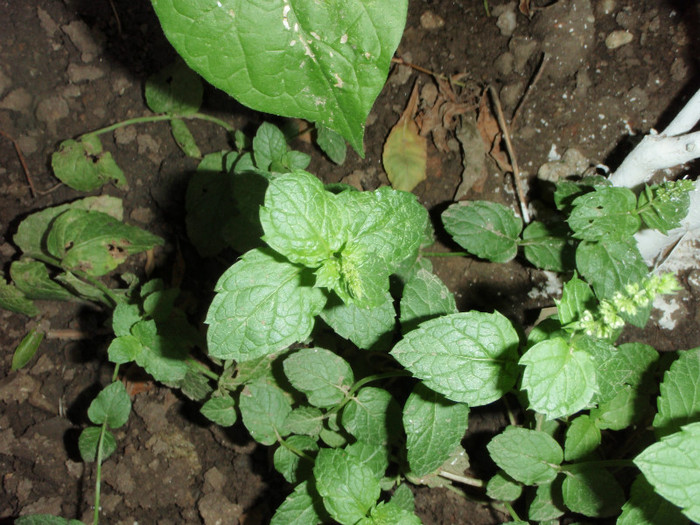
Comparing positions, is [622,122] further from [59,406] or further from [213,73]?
[59,406]

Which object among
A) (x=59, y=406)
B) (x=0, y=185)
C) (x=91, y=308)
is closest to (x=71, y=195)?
(x=0, y=185)

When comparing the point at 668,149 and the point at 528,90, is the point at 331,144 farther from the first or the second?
the point at 668,149

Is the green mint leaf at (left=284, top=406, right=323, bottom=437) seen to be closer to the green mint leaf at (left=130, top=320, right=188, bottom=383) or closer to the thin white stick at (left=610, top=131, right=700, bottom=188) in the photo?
the green mint leaf at (left=130, top=320, right=188, bottom=383)

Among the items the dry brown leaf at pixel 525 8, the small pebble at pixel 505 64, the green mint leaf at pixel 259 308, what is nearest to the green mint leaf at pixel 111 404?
the green mint leaf at pixel 259 308

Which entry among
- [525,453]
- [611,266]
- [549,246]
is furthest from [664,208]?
[525,453]

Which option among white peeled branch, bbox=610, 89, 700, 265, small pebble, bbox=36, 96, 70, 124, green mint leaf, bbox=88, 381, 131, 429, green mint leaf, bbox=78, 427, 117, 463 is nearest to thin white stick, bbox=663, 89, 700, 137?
white peeled branch, bbox=610, 89, 700, 265

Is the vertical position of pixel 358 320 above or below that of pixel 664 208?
below
